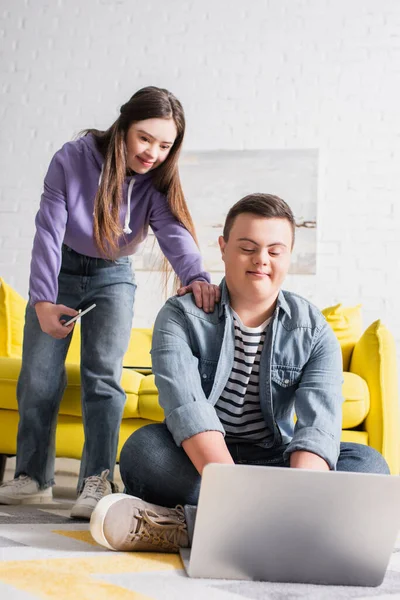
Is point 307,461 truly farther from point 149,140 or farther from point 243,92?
point 243,92

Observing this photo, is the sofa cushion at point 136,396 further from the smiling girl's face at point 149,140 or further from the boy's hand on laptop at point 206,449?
the boy's hand on laptop at point 206,449

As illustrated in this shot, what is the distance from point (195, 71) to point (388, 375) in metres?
2.03

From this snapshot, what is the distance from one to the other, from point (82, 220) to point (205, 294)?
0.51 metres

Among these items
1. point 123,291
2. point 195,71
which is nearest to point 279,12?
point 195,71

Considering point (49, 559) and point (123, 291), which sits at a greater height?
point (123, 291)

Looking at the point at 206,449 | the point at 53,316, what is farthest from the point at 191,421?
the point at 53,316

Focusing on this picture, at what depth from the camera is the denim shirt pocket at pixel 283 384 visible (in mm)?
1465

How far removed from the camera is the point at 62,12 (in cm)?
392

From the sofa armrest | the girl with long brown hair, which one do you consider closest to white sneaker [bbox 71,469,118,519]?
the girl with long brown hair

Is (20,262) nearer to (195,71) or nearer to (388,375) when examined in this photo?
(195,71)

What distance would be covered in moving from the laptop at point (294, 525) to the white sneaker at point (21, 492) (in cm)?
91

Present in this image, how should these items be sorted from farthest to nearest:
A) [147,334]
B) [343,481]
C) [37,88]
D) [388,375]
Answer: [37,88], [147,334], [388,375], [343,481]

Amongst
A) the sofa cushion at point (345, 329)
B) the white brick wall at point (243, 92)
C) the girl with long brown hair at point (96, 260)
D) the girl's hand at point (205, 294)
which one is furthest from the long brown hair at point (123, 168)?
the white brick wall at point (243, 92)

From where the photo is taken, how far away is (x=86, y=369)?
6.29 feet
